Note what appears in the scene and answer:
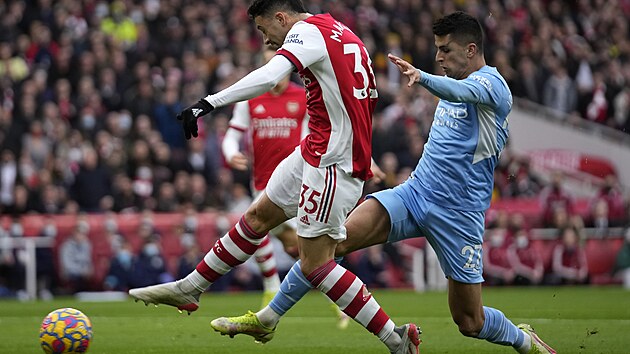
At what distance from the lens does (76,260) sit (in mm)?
19250

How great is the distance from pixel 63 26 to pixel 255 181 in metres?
12.1

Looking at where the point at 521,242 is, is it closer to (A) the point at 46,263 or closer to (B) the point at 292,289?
(A) the point at 46,263

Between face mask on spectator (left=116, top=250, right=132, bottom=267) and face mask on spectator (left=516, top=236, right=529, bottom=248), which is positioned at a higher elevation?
face mask on spectator (left=516, top=236, right=529, bottom=248)

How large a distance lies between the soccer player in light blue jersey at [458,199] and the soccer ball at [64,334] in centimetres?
158

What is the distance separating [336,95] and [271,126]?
427cm

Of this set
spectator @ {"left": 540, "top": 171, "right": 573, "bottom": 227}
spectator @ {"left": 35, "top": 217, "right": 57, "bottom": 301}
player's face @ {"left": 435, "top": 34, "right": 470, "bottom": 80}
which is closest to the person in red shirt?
player's face @ {"left": 435, "top": 34, "right": 470, "bottom": 80}

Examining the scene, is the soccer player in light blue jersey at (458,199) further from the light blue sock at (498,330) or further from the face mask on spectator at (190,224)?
the face mask on spectator at (190,224)

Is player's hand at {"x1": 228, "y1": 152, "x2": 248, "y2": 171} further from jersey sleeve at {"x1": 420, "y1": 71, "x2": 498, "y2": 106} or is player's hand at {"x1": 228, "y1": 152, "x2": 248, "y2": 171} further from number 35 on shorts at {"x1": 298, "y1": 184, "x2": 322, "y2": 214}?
jersey sleeve at {"x1": 420, "y1": 71, "x2": 498, "y2": 106}

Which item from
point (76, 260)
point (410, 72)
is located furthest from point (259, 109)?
point (76, 260)

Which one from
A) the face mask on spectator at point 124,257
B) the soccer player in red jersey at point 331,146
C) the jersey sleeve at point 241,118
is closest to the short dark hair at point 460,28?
the soccer player in red jersey at point 331,146

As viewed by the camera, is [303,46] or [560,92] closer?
[303,46]

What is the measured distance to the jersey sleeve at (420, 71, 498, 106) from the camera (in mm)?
7398

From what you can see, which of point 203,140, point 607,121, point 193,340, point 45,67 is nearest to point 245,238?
point 193,340

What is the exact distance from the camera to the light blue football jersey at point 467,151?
A: 26.8 ft
